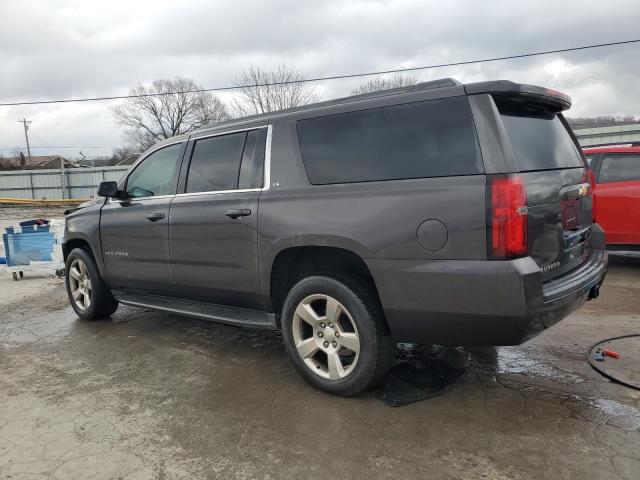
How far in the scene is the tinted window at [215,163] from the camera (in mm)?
4008

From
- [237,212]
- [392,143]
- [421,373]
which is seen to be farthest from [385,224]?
[421,373]

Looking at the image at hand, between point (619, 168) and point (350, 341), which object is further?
point (619, 168)

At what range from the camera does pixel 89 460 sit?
9.22ft

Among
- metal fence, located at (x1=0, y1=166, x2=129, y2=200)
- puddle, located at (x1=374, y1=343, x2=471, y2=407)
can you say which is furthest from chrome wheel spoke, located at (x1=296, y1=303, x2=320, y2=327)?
metal fence, located at (x1=0, y1=166, x2=129, y2=200)

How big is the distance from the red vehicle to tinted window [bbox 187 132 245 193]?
5187mm

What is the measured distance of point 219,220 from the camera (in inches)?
154

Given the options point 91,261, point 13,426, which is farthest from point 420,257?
point 91,261

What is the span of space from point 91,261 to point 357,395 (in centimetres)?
340

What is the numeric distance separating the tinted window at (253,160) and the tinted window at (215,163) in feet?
0.24

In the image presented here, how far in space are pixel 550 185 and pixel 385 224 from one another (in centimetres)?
99

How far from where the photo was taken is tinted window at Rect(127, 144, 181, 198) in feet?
14.9

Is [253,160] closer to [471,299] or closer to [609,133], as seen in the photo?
[471,299]

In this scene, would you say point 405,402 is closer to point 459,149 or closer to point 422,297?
point 422,297

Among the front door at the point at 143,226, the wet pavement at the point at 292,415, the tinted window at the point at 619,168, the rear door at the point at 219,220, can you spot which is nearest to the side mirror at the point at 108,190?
the front door at the point at 143,226
